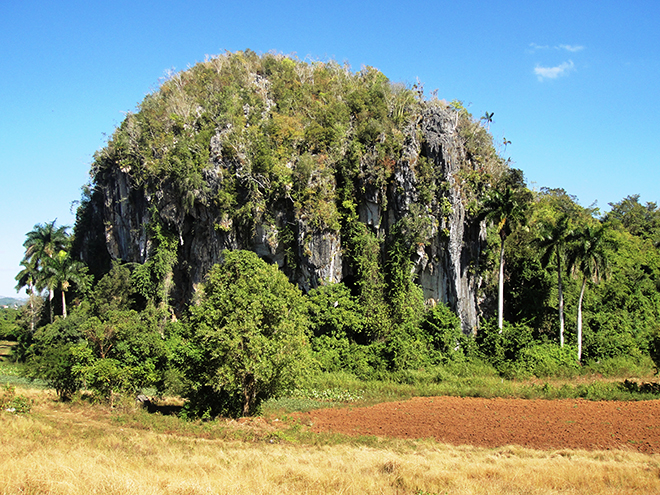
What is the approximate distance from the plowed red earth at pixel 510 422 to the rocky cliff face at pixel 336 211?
1026cm

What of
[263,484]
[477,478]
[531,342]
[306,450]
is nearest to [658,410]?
[531,342]

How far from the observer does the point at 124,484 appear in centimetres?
1065

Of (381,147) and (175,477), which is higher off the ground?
(381,147)

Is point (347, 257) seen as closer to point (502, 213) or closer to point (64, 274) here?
point (502, 213)

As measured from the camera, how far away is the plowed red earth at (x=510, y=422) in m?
18.8

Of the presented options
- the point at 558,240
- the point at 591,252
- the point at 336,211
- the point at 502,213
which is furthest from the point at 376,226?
the point at 591,252

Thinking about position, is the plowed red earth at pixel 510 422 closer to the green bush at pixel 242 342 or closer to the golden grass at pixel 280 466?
the golden grass at pixel 280 466

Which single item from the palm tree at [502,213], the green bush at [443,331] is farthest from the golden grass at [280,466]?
the palm tree at [502,213]

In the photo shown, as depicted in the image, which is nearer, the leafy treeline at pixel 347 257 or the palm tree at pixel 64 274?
the leafy treeline at pixel 347 257

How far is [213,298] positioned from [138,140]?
973 inches

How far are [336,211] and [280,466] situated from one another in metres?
23.6

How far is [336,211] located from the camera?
35.8 meters

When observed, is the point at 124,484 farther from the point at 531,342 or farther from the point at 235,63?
the point at 235,63

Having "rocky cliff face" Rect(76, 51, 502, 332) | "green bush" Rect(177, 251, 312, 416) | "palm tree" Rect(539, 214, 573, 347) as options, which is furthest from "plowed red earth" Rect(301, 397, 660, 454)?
"rocky cliff face" Rect(76, 51, 502, 332)
